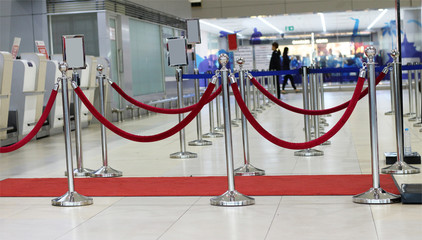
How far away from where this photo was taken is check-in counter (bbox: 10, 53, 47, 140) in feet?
30.5

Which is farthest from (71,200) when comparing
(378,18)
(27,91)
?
(378,18)

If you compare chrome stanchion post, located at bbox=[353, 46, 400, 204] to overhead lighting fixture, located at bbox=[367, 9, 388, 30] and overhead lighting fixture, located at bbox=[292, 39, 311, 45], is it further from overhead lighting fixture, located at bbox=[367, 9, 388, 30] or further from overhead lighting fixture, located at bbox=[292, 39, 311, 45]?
overhead lighting fixture, located at bbox=[292, 39, 311, 45]

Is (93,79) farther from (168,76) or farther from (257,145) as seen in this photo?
(168,76)

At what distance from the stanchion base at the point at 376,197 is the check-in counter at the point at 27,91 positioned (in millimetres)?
6032

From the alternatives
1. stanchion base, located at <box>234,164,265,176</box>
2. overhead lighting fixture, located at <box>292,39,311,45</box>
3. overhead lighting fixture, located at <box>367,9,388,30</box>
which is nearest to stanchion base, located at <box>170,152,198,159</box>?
stanchion base, located at <box>234,164,265,176</box>

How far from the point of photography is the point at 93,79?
12.2 meters

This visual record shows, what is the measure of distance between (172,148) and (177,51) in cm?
136

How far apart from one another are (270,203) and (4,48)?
30.8 ft

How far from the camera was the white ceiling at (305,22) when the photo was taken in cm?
2169

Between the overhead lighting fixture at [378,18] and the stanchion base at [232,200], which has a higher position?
the overhead lighting fixture at [378,18]

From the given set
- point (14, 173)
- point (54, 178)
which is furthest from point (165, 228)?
point (14, 173)

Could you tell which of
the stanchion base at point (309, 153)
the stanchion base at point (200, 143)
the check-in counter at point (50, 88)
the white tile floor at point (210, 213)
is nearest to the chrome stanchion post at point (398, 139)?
the white tile floor at point (210, 213)

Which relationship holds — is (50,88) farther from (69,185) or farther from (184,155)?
(69,185)

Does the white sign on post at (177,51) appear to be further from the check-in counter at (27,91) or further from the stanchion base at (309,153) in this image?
the check-in counter at (27,91)
